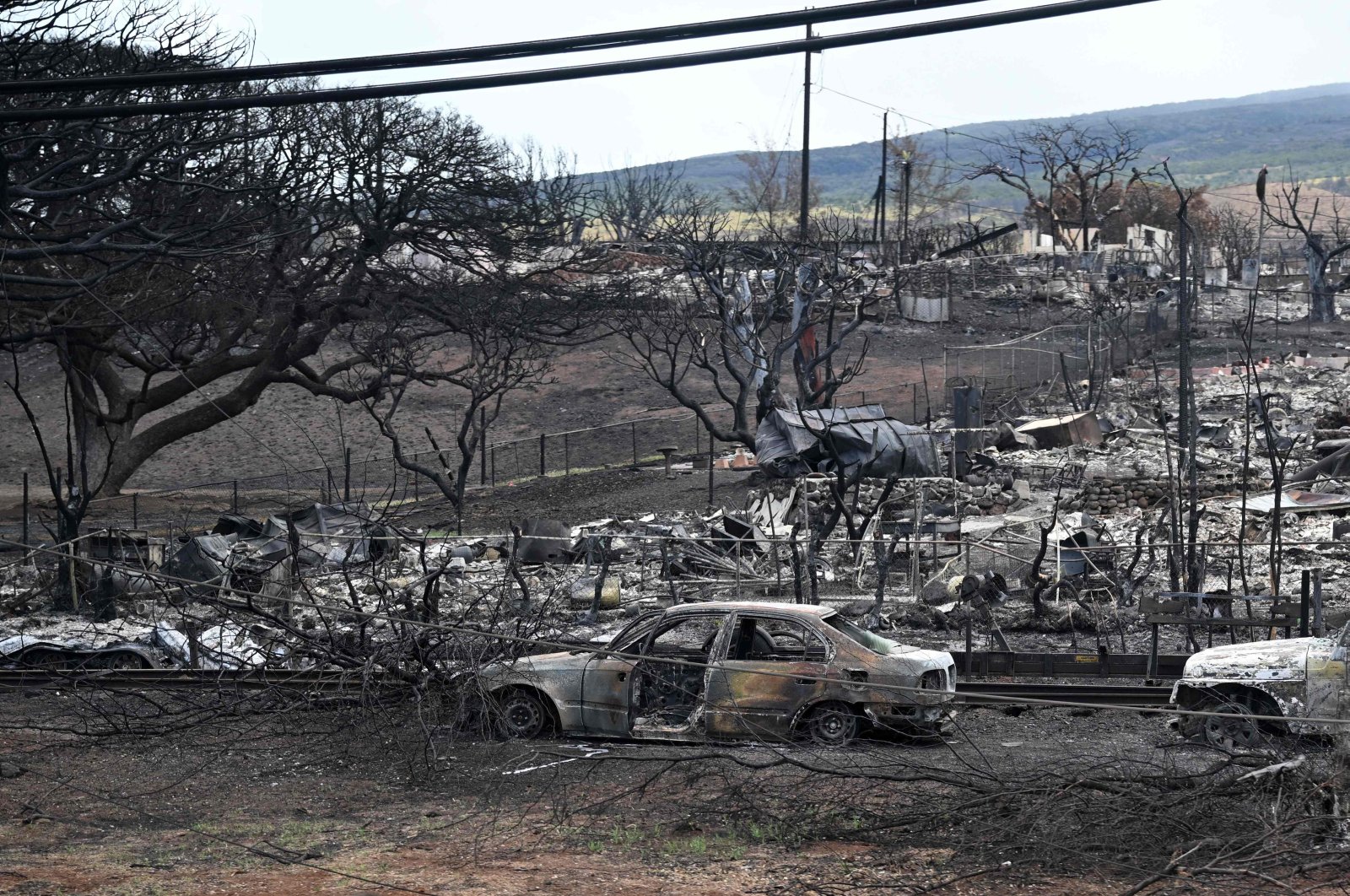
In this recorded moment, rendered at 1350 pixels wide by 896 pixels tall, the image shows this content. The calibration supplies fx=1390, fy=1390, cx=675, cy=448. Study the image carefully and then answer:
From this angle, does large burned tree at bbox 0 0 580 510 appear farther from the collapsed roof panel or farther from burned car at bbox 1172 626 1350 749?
burned car at bbox 1172 626 1350 749

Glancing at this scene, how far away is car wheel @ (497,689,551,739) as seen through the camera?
11.2m

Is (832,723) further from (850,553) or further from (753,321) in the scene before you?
(753,321)

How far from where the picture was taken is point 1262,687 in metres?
10.4

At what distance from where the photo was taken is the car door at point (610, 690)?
11.0 m

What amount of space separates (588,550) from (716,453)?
585 inches

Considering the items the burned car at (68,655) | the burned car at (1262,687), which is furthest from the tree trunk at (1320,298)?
the burned car at (68,655)

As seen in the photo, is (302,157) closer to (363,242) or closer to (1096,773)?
(363,242)

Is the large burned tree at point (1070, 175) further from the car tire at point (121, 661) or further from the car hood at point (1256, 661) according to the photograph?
the car tire at point (121, 661)

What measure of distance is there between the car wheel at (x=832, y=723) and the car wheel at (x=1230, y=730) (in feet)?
8.46

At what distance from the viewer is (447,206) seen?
37.3m

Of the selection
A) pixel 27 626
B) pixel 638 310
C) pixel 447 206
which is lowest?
pixel 27 626

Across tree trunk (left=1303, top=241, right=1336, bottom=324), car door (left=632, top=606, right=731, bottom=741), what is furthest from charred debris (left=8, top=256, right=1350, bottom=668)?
tree trunk (left=1303, top=241, right=1336, bottom=324)

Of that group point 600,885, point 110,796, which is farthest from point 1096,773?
point 110,796

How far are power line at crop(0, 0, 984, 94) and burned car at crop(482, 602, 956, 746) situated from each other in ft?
16.7
